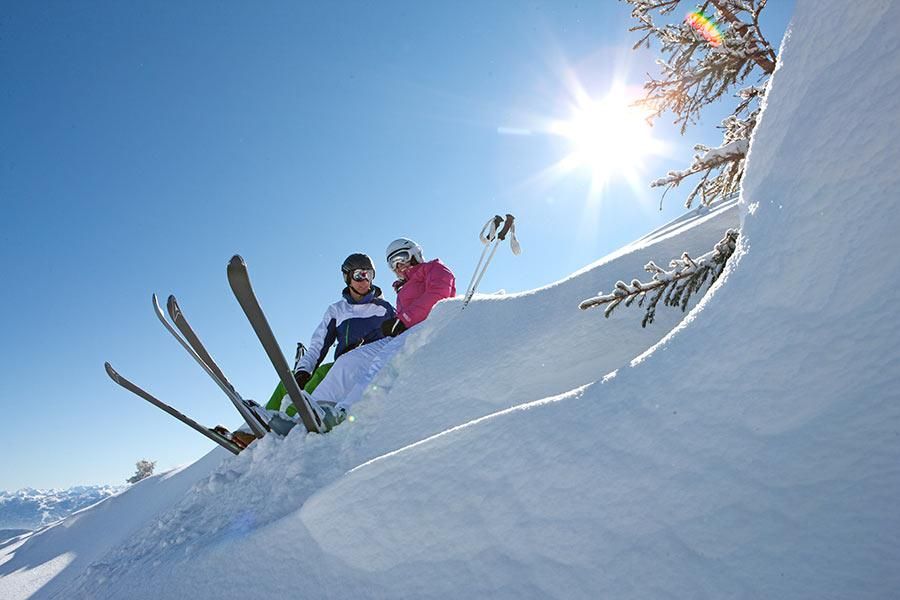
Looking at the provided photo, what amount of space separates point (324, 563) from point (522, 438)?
1.05m

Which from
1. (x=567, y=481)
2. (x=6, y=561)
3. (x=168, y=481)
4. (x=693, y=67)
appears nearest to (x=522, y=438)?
(x=567, y=481)

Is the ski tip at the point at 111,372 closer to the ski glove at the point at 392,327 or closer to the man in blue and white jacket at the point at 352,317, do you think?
the man in blue and white jacket at the point at 352,317

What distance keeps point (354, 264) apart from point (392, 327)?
945 millimetres

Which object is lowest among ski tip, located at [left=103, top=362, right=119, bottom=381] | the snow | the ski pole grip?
the snow

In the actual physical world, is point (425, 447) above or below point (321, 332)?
below

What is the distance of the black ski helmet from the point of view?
5578 millimetres

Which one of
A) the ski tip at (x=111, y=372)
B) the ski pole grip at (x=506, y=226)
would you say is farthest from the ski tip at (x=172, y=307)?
the ski pole grip at (x=506, y=226)

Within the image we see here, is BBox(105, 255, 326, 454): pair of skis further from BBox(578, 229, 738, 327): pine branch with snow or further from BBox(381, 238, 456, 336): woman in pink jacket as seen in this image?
BBox(578, 229, 738, 327): pine branch with snow

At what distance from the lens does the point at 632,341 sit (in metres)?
2.99

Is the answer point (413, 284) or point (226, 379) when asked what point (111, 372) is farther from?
point (413, 284)

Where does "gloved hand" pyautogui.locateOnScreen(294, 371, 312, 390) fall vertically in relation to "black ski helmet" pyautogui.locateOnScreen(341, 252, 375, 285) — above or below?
below

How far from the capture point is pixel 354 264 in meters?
5.58

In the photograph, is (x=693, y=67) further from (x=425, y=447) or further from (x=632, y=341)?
(x=425, y=447)

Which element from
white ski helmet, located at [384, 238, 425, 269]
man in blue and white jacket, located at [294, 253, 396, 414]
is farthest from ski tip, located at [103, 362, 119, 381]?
white ski helmet, located at [384, 238, 425, 269]
